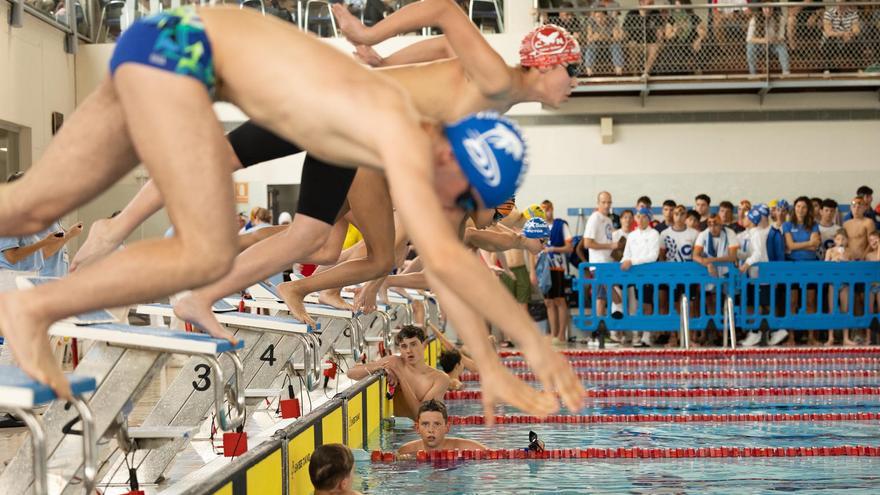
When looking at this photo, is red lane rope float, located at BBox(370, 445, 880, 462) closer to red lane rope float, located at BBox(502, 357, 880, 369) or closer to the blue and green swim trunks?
red lane rope float, located at BBox(502, 357, 880, 369)

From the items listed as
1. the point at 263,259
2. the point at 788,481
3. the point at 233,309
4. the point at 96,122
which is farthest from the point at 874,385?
the point at 96,122

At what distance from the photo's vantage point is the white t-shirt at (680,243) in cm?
1359

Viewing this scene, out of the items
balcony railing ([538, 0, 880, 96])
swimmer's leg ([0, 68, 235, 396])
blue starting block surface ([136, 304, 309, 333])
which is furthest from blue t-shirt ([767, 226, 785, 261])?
swimmer's leg ([0, 68, 235, 396])

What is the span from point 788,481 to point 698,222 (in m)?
7.54

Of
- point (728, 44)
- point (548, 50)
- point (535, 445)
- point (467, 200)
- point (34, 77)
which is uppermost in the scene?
point (728, 44)

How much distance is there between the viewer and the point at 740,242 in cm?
1362

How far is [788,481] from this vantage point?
21.3 feet

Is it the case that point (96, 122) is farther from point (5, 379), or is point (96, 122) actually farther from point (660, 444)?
point (660, 444)

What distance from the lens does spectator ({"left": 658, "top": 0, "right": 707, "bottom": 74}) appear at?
54.7ft

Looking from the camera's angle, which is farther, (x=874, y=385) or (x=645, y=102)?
(x=645, y=102)

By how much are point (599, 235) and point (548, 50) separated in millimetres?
10283

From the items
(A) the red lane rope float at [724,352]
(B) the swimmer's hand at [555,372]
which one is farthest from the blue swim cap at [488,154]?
(A) the red lane rope float at [724,352]

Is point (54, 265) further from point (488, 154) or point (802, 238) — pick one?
point (802, 238)

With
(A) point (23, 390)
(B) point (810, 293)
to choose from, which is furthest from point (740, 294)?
(A) point (23, 390)
